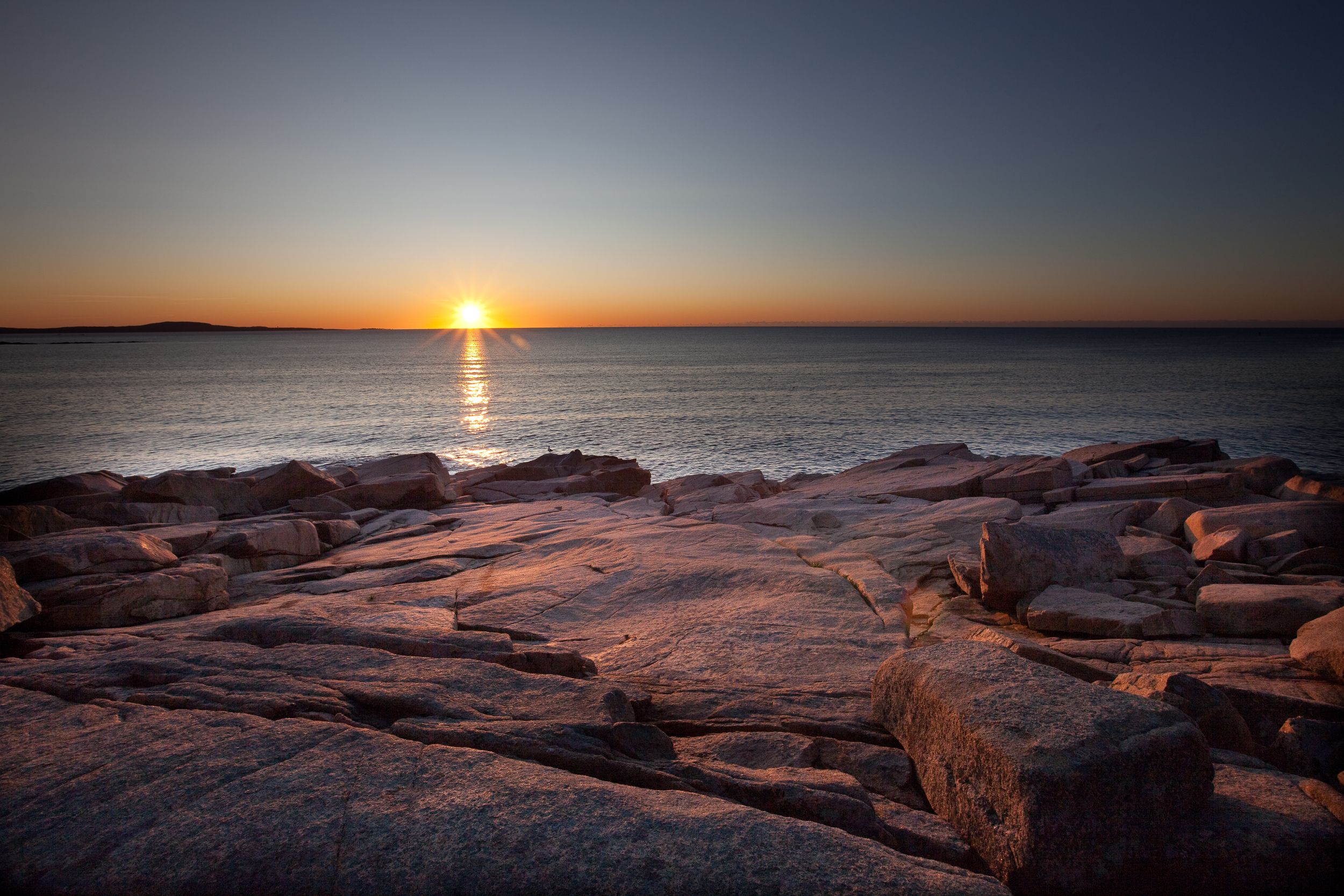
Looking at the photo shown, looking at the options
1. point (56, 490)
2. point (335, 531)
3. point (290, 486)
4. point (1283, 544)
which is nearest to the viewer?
point (1283, 544)

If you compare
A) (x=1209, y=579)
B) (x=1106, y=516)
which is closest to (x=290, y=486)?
(x=1106, y=516)

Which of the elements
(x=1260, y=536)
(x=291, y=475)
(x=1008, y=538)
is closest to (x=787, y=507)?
(x=1008, y=538)

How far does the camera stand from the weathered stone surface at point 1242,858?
3000 millimetres

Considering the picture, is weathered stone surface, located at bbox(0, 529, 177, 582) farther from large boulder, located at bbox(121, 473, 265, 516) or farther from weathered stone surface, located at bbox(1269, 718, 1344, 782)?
weathered stone surface, located at bbox(1269, 718, 1344, 782)

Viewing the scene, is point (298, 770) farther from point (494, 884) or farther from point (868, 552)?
point (868, 552)

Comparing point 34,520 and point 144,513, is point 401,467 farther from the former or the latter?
point 34,520

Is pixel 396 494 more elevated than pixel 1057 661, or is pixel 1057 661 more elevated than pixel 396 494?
pixel 1057 661

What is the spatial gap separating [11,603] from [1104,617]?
1082 cm

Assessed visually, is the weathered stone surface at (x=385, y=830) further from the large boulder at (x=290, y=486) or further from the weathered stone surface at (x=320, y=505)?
the large boulder at (x=290, y=486)

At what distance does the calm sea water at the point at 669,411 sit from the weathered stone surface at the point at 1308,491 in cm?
1619

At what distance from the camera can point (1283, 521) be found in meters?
8.66

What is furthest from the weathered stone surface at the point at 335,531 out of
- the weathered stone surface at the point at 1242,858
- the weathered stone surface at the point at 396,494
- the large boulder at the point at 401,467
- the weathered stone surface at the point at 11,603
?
the weathered stone surface at the point at 1242,858

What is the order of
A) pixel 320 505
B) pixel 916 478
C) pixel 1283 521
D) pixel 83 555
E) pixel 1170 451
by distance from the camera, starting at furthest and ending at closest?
pixel 1170 451, pixel 916 478, pixel 320 505, pixel 83 555, pixel 1283 521

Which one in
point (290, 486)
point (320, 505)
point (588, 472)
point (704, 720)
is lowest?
point (588, 472)
